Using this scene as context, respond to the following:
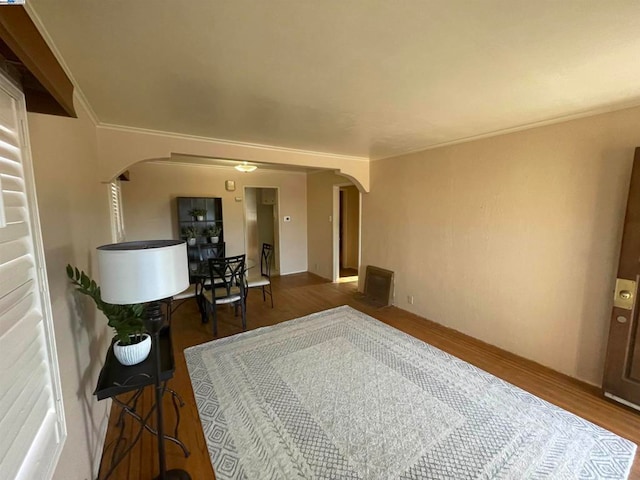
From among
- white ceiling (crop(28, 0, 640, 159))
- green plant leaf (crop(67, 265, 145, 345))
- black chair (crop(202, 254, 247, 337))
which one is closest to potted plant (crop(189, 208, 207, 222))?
black chair (crop(202, 254, 247, 337))

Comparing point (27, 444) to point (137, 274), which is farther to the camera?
point (137, 274)

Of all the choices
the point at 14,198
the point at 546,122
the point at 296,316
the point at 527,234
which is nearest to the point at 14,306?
the point at 14,198

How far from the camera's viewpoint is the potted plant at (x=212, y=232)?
5.14 meters

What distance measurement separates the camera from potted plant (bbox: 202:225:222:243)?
5141 mm

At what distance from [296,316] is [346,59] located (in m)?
3.25

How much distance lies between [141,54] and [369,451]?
2.64 meters

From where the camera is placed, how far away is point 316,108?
7.06 ft

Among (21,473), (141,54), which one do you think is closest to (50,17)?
(141,54)

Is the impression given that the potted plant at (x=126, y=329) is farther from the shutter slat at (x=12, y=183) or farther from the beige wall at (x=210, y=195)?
the beige wall at (x=210, y=195)

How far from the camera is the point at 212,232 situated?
5168mm

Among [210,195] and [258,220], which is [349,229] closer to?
[258,220]

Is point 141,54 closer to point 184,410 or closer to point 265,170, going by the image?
point 184,410

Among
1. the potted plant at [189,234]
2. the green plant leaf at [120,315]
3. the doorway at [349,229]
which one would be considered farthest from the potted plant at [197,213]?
the green plant leaf at [120,315]

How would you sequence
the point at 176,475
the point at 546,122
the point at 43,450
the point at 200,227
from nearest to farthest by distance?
the point at 43,450, the point at 176,475, the point at 546,122, the point at 200,227
